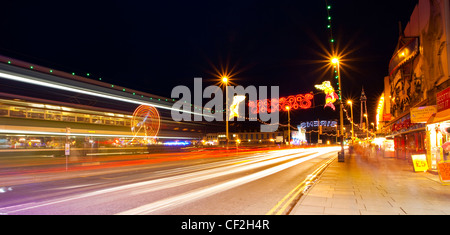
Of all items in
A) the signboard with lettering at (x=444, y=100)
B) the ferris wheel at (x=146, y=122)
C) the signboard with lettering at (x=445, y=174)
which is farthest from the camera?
the ferris wheel at (x=146, y=122)

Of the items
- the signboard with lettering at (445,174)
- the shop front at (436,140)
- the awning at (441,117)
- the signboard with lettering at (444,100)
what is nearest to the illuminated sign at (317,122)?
the shop front at (436,140)

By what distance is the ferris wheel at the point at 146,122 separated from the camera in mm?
30156

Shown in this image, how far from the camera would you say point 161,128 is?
37.8m

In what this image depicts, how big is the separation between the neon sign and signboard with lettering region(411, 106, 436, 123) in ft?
40.8

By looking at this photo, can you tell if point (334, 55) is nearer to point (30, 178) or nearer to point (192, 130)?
point (30, 178)

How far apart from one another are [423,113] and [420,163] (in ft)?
8.88

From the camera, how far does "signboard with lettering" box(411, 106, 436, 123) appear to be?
40.6ft

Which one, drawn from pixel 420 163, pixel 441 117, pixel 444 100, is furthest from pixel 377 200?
pixel 420 163

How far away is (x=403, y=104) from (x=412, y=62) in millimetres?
4413

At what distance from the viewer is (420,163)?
43.4 ft

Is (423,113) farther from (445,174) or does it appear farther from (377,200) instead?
(377,200)

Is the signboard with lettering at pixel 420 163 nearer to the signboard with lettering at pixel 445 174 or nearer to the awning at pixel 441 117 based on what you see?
the awning at pixel 441 117

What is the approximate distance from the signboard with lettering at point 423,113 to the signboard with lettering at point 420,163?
208cm

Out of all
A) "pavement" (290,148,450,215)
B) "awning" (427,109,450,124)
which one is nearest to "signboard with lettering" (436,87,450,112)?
"awning" (427,109,450,124)
